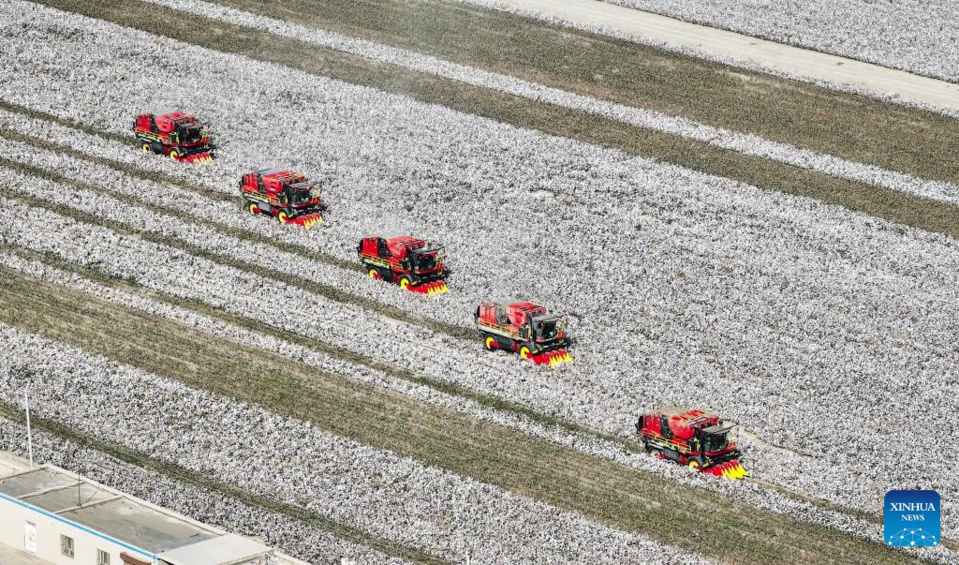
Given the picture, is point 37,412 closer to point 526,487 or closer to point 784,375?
point 526,487

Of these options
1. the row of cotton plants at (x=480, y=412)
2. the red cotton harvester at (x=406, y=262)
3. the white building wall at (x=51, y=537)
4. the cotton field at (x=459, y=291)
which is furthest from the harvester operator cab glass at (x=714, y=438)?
the white building wall at (x=51, y=537)

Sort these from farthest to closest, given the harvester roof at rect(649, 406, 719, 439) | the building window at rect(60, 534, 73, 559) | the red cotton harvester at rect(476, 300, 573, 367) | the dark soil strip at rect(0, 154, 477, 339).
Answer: the dark soil strip at rect(0, 154, 477, 339), the red cotton harvester at rect(476, 300, 573, 367), the harvester roof at rect(649, 406, 719, 439), the building window at rect(60, 534, 73, 559)

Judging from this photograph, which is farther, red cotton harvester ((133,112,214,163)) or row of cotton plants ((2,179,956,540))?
red cotton harvester ((133,112,214,163))

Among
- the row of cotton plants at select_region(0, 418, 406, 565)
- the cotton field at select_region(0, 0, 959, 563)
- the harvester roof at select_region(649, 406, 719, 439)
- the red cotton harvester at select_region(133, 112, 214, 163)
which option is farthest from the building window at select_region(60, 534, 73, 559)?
the red cotton harvester at select_region(133, 112, 214, 163)

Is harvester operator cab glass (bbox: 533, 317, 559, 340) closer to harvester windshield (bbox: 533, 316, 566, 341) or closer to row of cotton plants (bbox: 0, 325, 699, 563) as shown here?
harvester windshield (bbox: 533, 316, 566, 341)

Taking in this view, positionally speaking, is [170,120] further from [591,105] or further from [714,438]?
[714,438]

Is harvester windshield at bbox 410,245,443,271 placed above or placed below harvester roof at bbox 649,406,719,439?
above

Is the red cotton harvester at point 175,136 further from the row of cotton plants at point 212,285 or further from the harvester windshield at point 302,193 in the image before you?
the harvester windshield at point 302,193
